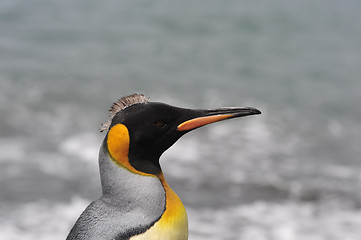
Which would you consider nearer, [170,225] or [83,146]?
[170,225]

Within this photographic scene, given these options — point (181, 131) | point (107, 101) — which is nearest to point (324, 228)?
point (181, 131)

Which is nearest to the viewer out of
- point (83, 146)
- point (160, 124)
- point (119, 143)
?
point (119, 143)

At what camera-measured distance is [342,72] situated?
11766 mm

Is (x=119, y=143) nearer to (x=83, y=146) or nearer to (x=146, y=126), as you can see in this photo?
(x=146, y=126)

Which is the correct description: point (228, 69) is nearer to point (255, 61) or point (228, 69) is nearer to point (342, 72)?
point (255, 61)

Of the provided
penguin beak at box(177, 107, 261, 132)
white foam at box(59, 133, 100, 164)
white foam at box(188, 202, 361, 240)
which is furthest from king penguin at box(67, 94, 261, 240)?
white foam at box(59, 133, 100, 164)

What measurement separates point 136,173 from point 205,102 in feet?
23.2

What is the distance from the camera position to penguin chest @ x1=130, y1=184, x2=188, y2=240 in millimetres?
2416

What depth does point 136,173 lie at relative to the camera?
2438 millimetres

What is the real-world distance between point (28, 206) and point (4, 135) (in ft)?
6.80

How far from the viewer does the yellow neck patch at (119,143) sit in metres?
2.36

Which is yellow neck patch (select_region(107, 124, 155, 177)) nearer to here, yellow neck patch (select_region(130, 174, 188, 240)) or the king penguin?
the king penguin

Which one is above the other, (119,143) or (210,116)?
(210,116)

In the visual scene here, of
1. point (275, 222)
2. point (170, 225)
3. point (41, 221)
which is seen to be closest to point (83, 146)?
point (41, 221)
